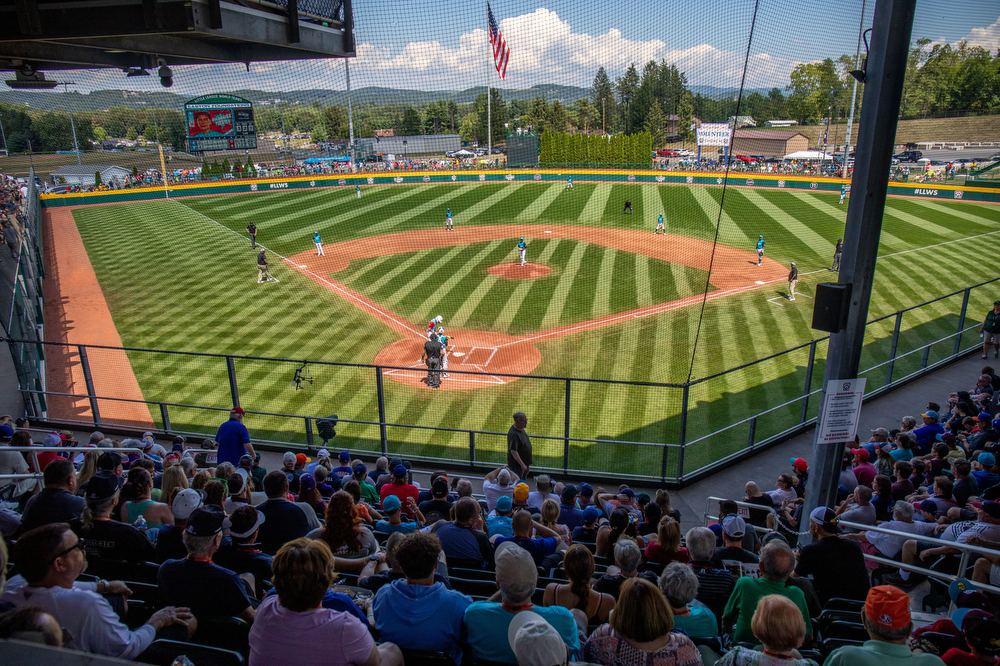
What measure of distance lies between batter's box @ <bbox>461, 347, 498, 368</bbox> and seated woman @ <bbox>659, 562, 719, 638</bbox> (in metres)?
12.1

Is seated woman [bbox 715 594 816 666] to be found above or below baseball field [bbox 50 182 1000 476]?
above

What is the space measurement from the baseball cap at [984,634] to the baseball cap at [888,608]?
484 mm

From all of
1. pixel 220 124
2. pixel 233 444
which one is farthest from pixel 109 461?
pixel 220 124

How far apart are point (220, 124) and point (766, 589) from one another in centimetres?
1209

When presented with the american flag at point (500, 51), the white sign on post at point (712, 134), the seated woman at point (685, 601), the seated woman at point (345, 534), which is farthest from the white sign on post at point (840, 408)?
the white sign on post at point (712, 134)

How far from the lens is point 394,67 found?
33.2ft

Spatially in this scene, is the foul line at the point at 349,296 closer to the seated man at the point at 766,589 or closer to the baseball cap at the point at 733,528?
the baseball cap at the point at 733,528

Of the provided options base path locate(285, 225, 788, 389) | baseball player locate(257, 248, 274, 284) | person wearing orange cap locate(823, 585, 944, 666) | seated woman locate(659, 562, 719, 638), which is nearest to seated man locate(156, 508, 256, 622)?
seated woman locate(659, 562, 719, 638)

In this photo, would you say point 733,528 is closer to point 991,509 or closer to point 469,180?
point 991,509

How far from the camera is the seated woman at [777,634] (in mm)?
2705

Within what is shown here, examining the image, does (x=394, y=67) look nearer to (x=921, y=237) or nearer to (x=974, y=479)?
(x=974, y=479)

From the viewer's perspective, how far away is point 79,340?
18641mm

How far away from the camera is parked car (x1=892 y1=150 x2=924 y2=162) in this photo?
3393 centimetres

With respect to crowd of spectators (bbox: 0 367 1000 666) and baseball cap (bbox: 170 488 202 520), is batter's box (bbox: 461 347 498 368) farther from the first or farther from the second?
baseball cap (bbox: 170 488 202 520)
